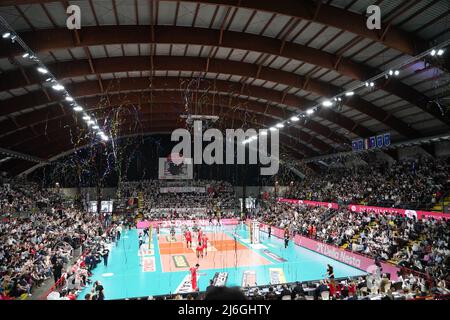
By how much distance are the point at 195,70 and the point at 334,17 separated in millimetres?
8218

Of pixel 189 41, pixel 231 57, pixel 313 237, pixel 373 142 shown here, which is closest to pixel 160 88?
pixel 231 57

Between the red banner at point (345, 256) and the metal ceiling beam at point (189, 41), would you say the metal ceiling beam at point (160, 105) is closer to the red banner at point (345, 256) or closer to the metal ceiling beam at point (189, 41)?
the metal ceiling beam at point (189, 41)

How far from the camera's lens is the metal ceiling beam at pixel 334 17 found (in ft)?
39.2

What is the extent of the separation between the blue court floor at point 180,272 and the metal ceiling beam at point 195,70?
1104 centimetres

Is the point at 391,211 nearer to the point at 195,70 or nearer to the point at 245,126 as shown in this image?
the point at 195,70

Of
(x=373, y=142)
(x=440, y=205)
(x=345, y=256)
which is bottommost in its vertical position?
(x=345, y=256)

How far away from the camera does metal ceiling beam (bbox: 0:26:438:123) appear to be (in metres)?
13.2

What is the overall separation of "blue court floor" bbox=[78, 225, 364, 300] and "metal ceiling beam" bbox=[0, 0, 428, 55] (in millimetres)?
11751

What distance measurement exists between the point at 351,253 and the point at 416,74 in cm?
1081

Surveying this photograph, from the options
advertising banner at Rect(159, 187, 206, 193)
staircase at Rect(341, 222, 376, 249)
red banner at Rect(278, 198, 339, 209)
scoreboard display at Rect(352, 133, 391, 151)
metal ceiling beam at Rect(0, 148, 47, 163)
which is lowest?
staircase at Rect(341, 222, 376, 249)

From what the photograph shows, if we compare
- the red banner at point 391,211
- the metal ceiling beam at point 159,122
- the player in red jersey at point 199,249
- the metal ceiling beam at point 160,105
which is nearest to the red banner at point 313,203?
the red banner at point 391,211

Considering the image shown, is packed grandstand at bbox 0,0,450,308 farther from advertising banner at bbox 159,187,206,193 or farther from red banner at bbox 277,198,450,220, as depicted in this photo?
advertising banner at bbox 159,187,206,193

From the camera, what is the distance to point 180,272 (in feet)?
56.1

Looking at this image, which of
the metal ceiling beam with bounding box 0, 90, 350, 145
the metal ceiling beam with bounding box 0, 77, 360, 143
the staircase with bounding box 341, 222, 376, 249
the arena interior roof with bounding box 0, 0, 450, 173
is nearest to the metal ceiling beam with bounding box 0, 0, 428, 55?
the arena interior roof with bounding box 0, 0, 450, 173
